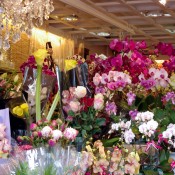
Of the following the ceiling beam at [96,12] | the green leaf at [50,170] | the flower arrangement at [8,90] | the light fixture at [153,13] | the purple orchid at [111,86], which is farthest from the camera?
the light fixture at [153,13]

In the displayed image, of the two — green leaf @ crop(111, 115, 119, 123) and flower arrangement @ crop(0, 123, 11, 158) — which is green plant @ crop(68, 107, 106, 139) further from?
flower arrangement @ crop(0, 123, 11, 158)

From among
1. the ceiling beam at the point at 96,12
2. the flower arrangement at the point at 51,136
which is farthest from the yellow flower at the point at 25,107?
the ceiling beam at the point at 96,12

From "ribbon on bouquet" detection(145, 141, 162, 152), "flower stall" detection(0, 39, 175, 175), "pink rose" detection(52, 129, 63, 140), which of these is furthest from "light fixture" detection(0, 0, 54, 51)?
"pink rose" detection(52, 129, 63, 140)

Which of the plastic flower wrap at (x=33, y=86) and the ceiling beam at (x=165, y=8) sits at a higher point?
the ceiling beam at (x=165, y=8)

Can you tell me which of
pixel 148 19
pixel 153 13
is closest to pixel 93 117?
pixel 153 13

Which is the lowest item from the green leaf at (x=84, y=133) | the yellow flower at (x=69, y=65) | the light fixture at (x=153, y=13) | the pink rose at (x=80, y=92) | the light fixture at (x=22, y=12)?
the green leaf at (x=84, y=133)

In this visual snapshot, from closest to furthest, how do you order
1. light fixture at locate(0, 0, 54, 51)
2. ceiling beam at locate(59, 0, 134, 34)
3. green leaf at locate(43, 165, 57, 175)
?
green leaf at locate(43, 165, 57, 175) → light fixture at locate(0, 0, 54, 51) → ceiling beam at locate(59, 0, 134, 34)

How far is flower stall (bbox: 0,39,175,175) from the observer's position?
152 centimetres

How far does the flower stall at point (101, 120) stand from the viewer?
4.99 ft

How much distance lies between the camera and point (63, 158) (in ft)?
4.83

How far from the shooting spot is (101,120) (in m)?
1.89

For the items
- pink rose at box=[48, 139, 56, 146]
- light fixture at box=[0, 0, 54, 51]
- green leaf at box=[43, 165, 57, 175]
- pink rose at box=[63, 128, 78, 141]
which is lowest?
green leaf at box=[43, 165, 57, 175]

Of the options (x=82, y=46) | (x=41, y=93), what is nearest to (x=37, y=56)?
(x=41, y=93)

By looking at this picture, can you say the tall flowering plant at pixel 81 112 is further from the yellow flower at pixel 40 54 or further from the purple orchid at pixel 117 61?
the purple orchid at pixel 117 61
